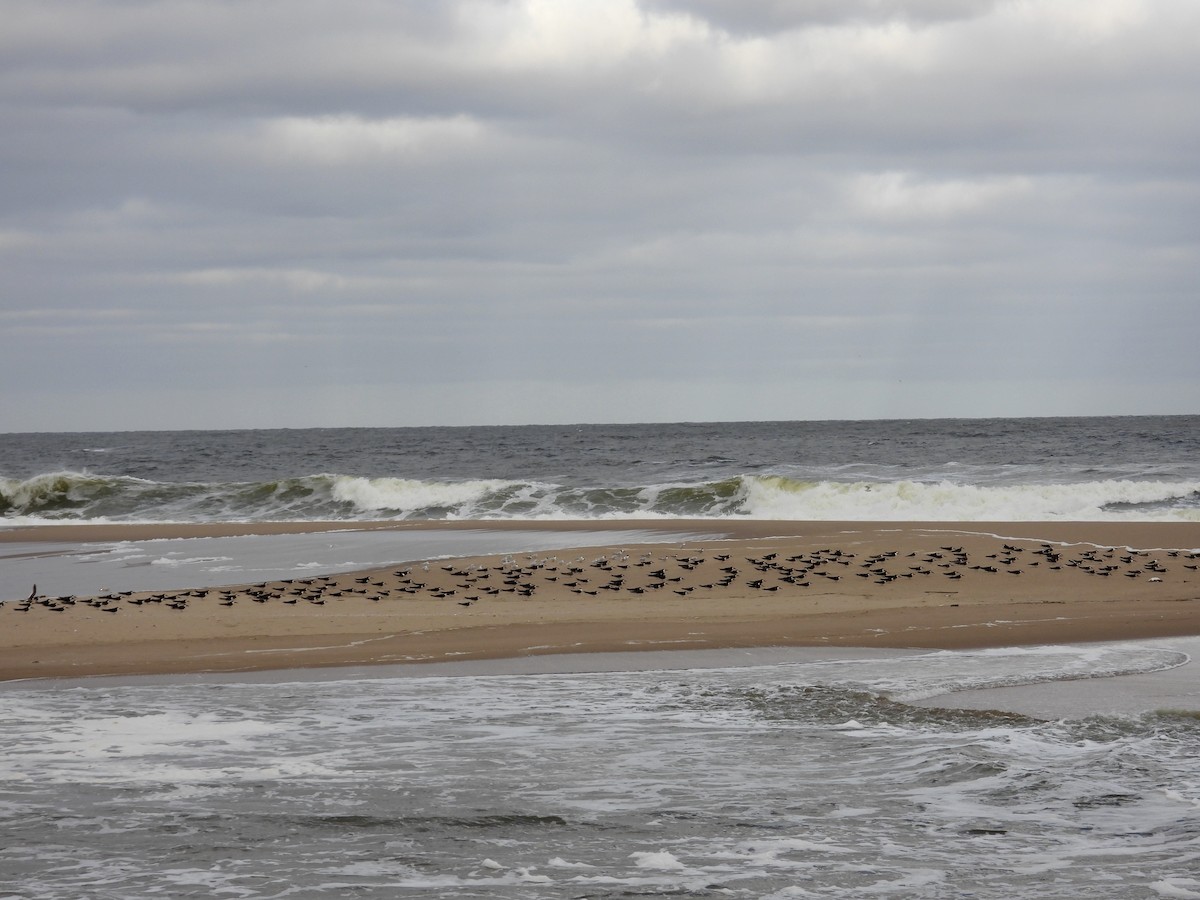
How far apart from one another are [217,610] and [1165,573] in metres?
13.8

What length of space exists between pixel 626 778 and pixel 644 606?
8.44 metres

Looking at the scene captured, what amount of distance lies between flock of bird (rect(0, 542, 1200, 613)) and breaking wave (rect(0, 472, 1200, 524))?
1203 cm

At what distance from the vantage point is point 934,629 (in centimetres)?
1445

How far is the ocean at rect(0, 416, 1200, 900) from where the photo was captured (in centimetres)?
625

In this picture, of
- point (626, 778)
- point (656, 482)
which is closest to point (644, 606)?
point (626, 778)

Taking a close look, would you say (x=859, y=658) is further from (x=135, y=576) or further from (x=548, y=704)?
(x=135, y=576)

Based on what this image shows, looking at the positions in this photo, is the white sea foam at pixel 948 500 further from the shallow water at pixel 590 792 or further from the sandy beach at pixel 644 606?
the shallow water at pixel 590 792

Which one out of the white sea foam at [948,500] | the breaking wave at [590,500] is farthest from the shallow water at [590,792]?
the white sea foam at [948,500]

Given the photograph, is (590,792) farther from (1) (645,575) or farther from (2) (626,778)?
→ (1) (645,575)

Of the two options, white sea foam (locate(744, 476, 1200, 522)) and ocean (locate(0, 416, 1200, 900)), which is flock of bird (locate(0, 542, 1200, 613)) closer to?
ocean (locate(0, 416, 1200, 900))

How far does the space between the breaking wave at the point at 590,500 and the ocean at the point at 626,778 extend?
21.9 m

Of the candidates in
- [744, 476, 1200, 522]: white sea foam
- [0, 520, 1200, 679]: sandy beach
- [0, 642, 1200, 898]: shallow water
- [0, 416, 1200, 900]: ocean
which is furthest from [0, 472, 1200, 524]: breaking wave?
[0, 642, 1200, 898]: shallow water

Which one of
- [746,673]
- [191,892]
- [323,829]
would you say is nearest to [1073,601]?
[746,673]

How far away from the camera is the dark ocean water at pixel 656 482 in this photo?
36.8 meters
